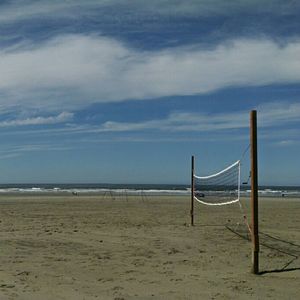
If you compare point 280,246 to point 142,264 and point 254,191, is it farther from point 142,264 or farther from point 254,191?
point 142,264

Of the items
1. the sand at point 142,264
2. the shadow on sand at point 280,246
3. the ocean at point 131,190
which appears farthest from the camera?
the ocean at point 131,190

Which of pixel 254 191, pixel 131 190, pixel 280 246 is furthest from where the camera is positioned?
pixel 131 190

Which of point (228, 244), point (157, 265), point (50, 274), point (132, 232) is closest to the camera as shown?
point (50, 274)

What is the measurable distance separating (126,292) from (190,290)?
876 mm

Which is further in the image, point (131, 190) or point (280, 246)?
point (131, 190)

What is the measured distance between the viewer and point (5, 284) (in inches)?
281

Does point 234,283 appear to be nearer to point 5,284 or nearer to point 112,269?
point 112,269

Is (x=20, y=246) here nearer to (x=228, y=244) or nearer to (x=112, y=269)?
(x=112, y=269)

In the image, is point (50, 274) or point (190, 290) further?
point (50, 274)

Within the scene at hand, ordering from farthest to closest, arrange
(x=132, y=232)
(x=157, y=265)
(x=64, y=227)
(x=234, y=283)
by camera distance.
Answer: (x=64, y=227) → (x=132, y=232) → (x=157, y=265) → (x=234, y=283)

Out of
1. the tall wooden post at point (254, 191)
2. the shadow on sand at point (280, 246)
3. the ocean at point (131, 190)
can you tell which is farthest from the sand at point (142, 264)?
the ocean at point (131, 190)

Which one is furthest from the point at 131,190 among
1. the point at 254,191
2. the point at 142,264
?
the point at 254,191

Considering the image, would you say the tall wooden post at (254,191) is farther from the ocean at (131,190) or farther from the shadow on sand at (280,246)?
the ocean at (131,190)

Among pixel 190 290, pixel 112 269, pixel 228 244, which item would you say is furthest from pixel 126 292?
pixel 228 244
